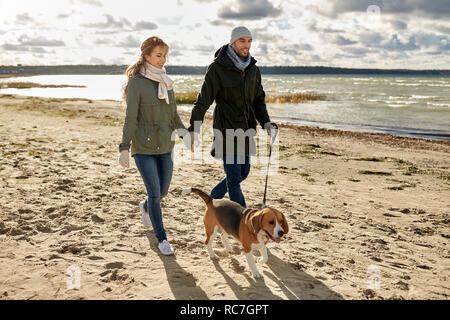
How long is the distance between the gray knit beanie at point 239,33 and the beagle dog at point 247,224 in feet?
5.77

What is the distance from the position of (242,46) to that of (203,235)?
99.7 inches

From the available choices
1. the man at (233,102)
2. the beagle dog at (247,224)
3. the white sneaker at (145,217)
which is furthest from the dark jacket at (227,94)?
the white sneaker at (145,217)

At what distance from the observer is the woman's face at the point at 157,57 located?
4082 millimetres

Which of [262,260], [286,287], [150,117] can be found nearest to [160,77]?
[150,117]

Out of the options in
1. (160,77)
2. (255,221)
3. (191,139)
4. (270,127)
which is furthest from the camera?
(270,127)

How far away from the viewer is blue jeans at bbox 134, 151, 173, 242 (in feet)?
13.8

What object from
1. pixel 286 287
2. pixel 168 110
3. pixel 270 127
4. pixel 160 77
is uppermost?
pixel 160 77

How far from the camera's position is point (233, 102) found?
441cm

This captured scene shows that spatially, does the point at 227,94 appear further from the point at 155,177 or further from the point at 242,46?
the point at 155,177

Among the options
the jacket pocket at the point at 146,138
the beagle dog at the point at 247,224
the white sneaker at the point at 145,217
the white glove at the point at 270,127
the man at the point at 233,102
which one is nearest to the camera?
the beagle dog at the point at 247,224

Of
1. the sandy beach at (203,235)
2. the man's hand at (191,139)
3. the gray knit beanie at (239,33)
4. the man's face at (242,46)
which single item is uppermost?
the gray knit beanie at (239,33)

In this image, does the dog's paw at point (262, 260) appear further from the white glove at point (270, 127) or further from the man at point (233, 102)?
the white glove at point (270, 127)

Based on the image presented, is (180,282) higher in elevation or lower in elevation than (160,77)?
lower
